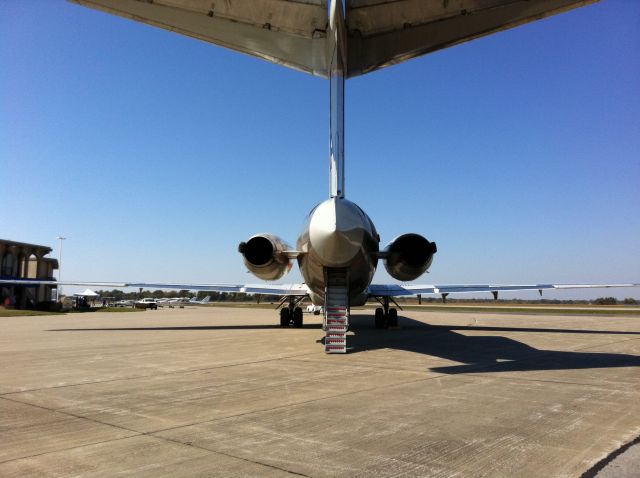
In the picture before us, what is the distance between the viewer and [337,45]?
37.8ft

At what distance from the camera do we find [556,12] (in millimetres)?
11633

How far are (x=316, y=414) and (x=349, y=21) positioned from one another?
1039cm

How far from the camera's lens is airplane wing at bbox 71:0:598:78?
1176 cm

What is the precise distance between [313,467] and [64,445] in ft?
A: 8.09

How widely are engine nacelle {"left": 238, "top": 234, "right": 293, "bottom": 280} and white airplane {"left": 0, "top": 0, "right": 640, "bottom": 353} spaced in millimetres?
30

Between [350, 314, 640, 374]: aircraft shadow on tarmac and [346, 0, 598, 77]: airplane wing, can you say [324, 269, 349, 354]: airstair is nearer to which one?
[350, 314, 640, 374]: aircraft shadow on tarmac

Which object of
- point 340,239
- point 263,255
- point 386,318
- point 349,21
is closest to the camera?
point 340,239

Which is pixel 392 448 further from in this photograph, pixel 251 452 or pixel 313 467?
pixel 251 452

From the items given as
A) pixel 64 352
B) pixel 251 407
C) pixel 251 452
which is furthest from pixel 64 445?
pixel 64 352

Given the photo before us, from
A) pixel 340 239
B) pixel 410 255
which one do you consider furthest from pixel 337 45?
pixel 410 255

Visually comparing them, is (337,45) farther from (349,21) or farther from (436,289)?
(436,289)

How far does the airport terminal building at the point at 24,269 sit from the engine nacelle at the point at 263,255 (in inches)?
1379

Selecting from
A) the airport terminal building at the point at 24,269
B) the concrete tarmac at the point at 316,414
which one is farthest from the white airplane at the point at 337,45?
the airport terminal building at the point at 24,269

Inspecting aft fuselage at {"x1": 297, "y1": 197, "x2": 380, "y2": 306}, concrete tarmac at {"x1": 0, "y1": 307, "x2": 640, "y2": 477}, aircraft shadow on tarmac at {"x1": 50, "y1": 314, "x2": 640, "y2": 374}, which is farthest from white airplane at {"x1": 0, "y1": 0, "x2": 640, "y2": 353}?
concrete tarmac at {"x1": 0, "y1": 307, "x2": 640, "y2": 477}
